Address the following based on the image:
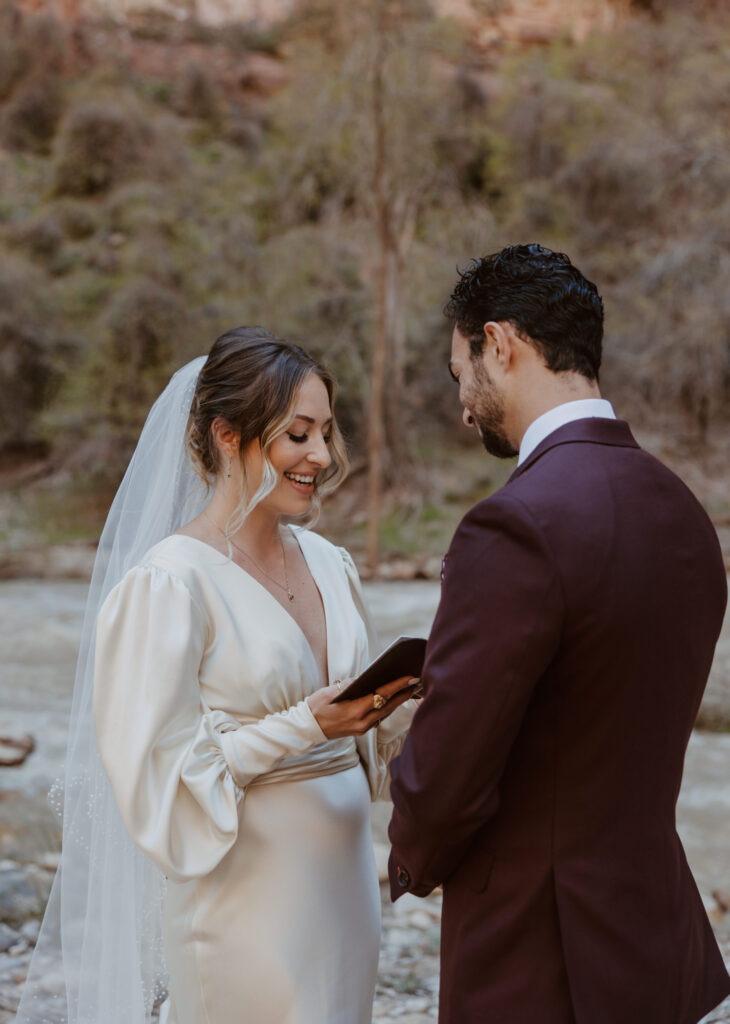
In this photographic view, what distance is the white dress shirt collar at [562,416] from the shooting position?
1.48 metres

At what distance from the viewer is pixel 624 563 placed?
1.34 meters

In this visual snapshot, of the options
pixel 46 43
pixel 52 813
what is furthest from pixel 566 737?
pixel 46 43

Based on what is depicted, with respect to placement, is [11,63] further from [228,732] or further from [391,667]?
[391,667]

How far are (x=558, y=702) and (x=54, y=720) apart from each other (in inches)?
264

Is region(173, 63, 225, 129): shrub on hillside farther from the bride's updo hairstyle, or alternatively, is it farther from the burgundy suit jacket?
the burgundy suit jacket

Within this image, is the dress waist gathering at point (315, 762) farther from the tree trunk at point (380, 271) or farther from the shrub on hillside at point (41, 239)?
the shrub on hillside at point (41, 239)

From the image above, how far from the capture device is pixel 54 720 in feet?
24.3

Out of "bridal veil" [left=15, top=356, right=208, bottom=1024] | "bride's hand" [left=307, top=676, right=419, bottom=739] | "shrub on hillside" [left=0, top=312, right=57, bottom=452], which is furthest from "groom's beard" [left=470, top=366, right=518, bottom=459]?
"shrub on hillside" [left=0, top=312, right=57, bottom=452]

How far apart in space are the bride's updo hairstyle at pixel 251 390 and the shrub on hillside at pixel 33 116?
86.6ft

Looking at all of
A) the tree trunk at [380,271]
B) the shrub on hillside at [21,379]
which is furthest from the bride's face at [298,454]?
the shrub on hillside at [21,379]

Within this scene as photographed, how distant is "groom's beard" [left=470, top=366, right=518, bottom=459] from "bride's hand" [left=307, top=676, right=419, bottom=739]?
0.45 meters

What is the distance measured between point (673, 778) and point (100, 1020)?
1426 millimetres

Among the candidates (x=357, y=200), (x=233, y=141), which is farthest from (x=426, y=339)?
(x=233, y=141)

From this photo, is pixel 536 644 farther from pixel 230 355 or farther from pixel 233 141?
pixel 233 141
